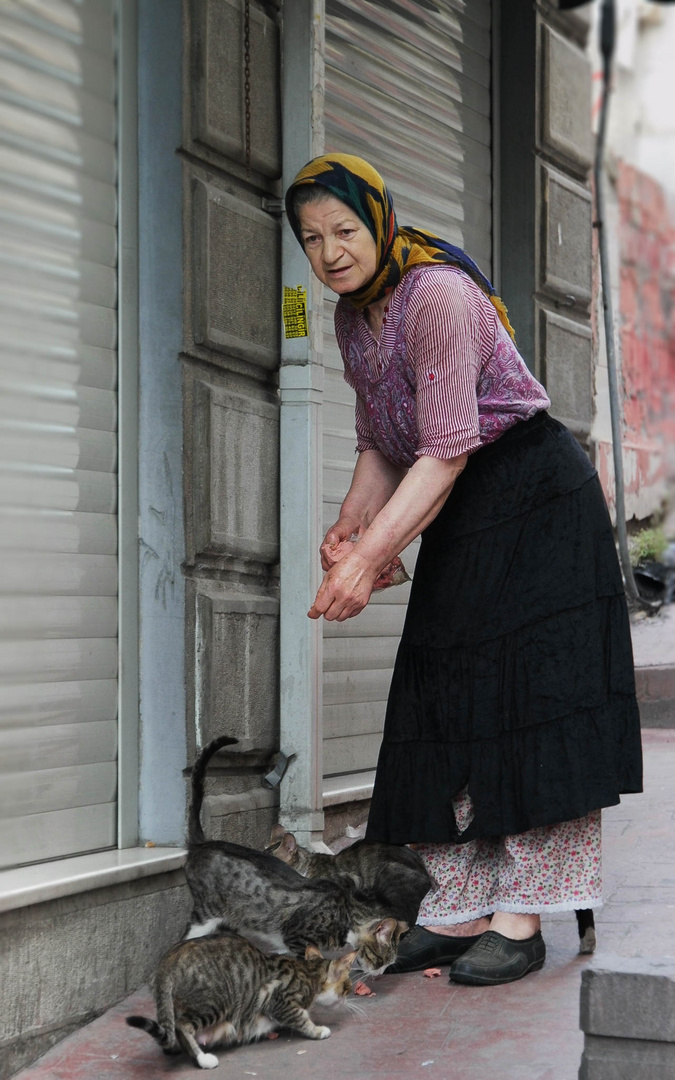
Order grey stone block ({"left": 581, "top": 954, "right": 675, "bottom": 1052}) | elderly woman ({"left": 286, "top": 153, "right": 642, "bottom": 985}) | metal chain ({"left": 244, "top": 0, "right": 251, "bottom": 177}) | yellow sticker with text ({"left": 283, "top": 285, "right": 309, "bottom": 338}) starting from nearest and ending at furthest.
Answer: grey stone block ({"left": 581, "top": 954, "right": 675, "bottom": 1052}), elderly woman ({"left": 286, "top": 153, "right": 642, "bottom": 985}), metal chain ({"left": 244, "top": 0, "right": 251, "bottom": 177}), yellow sticker with text ({"left": 283, "top": 285, "right": 309, "bottom": 338})

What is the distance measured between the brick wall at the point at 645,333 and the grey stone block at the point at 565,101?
402 centimetres

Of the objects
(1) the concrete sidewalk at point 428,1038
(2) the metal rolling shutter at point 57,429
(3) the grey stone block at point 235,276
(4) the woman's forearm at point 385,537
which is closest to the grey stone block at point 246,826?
(2) the metal rolling shutter at point 57,429

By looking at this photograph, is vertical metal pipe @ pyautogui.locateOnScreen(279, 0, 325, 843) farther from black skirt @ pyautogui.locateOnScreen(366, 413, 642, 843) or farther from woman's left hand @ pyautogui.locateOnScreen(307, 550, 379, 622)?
woman's left hand @ pyautogui.locateOnScreen(307, 550, 379, 622)

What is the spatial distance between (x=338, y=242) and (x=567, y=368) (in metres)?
3.66

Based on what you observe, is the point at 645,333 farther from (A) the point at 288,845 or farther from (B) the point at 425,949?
(B) the point at 425,949

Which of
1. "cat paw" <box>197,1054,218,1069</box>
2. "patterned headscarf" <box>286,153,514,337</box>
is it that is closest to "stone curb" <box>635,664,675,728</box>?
"patterned headscarf" <box>286,153,514,337</box>

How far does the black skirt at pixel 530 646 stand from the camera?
11.1 feet

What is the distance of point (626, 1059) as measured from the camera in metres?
2.21

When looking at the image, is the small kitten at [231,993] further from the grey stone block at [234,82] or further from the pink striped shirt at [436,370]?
the grey stone block at [234,82]

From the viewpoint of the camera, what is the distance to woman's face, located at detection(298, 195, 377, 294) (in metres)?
3.15

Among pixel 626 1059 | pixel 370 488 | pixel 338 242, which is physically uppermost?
pixel 338 242

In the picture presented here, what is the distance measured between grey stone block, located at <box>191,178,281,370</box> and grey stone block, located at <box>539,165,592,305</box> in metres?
2.37

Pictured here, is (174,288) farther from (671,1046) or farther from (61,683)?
(671,1046)

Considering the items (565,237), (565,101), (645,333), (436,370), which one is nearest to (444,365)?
(436,370)
